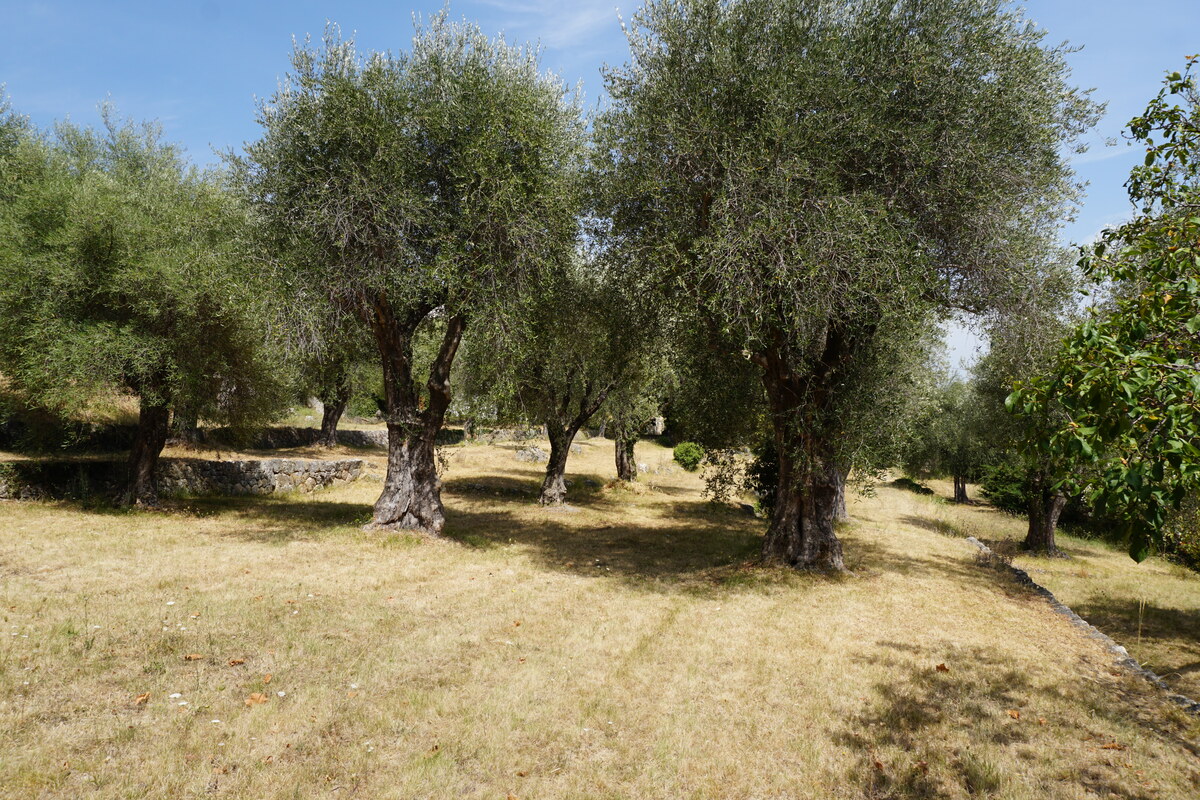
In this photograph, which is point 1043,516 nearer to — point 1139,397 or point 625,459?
point 625,459

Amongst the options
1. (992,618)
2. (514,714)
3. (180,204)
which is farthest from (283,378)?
(992,618)

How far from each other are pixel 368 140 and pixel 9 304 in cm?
927

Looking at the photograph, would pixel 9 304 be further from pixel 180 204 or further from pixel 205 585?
pixel 205 585

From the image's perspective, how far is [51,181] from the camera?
16.6m

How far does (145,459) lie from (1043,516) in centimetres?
2946

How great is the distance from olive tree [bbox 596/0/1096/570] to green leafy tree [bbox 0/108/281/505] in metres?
8.89

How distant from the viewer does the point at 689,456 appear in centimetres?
4084

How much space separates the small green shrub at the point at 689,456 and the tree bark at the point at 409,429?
25109 mm

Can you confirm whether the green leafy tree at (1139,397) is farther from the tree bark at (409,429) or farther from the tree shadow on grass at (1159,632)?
the tree bark at (409,429)

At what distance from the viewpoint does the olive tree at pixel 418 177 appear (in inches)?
549

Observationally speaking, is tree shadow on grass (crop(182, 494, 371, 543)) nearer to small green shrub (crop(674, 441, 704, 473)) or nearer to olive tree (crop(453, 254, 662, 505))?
olive tree (crop(453, 254, 662, 505))

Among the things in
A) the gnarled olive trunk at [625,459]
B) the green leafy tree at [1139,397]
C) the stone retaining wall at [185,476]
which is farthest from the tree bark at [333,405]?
the green leafy tree at [1139,397]

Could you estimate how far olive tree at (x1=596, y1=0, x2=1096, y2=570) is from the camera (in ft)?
38.1

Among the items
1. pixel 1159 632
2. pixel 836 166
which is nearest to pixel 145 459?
pixel 836 166
